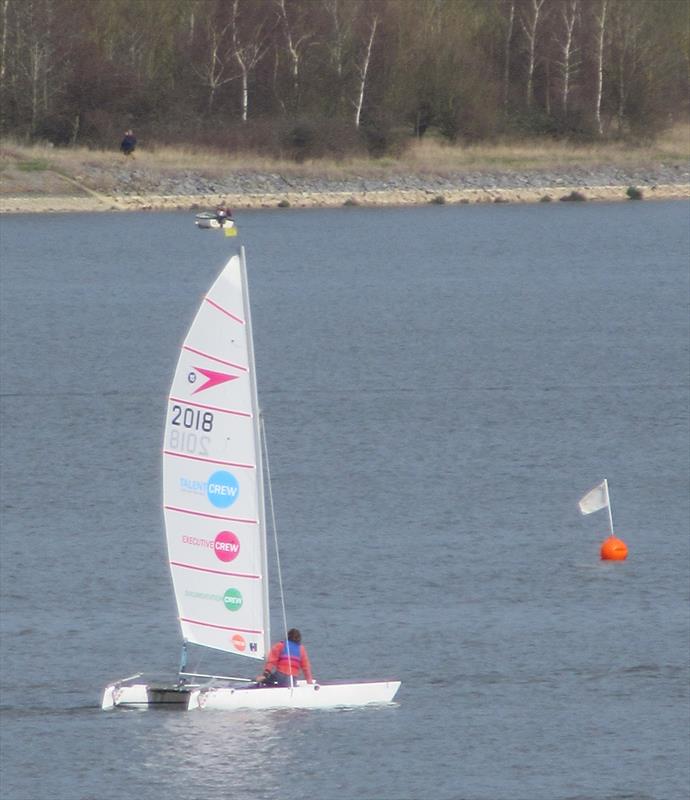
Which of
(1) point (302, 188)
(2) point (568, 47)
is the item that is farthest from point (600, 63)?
(1) point (302, 188)

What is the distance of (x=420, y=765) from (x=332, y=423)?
61.2 ft

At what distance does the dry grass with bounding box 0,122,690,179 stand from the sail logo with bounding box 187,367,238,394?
6259 cm

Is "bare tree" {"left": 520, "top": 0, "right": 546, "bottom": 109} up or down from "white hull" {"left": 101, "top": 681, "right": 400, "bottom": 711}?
up

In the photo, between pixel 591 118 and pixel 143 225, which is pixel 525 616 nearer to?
pixel 143 225

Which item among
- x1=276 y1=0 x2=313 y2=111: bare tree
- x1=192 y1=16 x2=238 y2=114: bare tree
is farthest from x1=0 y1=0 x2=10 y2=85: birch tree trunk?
x1=276 y1=0 x2=313 y2=111: bare tree

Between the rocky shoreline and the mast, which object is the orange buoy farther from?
the rocky shoreline

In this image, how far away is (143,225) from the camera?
→ 81688 millimetres

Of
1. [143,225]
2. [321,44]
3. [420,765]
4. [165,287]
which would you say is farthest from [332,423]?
[321,44]

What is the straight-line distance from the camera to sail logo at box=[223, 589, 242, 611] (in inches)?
775

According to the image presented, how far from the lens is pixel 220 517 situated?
1947 cm

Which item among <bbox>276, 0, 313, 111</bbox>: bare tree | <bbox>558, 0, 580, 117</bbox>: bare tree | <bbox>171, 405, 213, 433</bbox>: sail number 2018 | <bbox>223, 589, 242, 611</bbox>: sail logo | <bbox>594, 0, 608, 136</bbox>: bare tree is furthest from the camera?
<bbox>558, 0, 580, 117</bbox>: bare tree

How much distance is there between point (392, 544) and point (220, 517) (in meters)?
8.27

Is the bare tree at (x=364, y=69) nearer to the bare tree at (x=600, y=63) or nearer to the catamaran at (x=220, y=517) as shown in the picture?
the bare tree at (x=600, y=63)

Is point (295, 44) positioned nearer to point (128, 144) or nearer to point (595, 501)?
point (128, 144)
